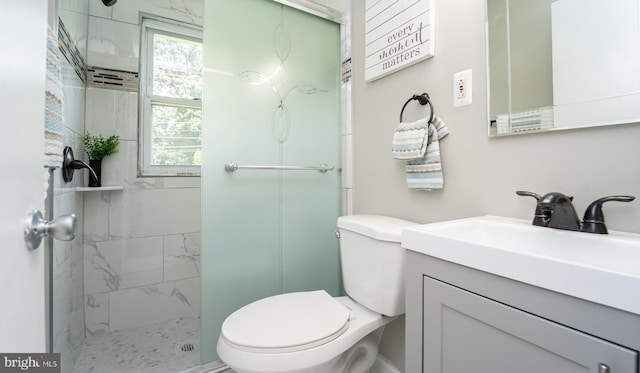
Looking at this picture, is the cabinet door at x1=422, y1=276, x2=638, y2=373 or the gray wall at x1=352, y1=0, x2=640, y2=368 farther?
the gray wall at x1=352, y1=0, x2=640, y2=368

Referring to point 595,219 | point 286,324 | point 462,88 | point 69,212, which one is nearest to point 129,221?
point 69,212

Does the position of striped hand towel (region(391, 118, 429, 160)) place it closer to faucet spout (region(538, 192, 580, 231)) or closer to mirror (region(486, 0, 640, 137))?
mirror (region(486, 0, 640, 137))

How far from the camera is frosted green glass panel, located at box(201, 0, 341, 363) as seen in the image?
142cm

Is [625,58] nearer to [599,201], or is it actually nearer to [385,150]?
[599,201]

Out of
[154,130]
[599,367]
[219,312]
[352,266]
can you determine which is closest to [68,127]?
[154,130]

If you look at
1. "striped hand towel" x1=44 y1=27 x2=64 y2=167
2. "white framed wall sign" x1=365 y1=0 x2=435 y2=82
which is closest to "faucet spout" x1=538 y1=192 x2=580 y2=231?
"white framed wall sign" x1=365 y1=0 x2=435 y2=82

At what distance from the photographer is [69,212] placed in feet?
4.67

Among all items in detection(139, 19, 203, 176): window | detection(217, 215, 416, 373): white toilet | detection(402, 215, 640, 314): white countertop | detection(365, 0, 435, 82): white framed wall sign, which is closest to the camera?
detection(402, 215, 640, 314): white countertop

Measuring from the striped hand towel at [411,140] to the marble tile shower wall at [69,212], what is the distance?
57.1 inches

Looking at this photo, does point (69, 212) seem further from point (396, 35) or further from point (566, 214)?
point (566, 214)

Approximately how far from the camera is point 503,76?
0.97 m

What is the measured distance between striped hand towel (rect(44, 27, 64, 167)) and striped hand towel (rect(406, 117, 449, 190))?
136 cm

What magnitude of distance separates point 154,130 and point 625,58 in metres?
2.39

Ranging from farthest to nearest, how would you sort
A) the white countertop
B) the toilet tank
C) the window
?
the window
the toilet tank
the white countertop
